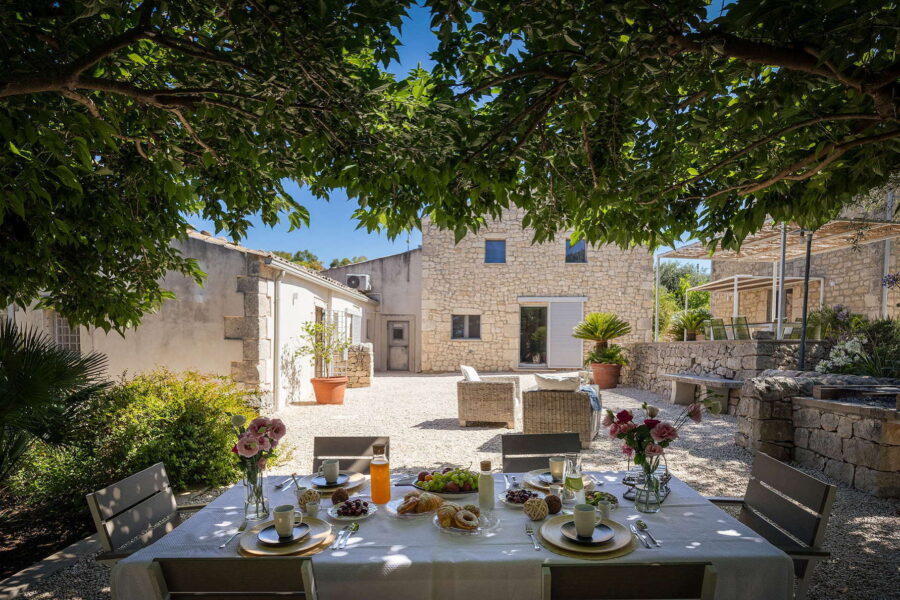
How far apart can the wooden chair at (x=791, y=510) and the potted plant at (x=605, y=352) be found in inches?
349

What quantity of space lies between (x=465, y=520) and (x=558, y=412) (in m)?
4.08

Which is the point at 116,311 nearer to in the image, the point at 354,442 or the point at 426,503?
the point at 354,442

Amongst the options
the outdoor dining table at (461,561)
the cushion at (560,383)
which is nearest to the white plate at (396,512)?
the outdoor dining table at (461,561)

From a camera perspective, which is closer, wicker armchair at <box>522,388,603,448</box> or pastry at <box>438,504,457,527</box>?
pastry at <box>438,504,457,527</box>

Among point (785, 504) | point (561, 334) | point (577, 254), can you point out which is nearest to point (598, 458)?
point (785, 504)

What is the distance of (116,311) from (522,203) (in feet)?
10.3

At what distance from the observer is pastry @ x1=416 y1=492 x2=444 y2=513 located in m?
2.04

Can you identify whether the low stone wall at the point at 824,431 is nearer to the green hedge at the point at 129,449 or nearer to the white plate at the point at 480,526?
the white plate at the point at 480,526

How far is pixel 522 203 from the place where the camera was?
2646 millimetres

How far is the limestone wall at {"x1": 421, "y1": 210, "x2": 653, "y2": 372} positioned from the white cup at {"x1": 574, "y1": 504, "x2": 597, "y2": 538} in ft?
40.2

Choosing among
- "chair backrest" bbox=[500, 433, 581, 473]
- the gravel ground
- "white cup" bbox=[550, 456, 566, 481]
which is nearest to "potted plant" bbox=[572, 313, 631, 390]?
the gravel ground

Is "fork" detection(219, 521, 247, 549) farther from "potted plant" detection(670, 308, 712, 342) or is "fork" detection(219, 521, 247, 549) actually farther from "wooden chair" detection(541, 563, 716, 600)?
"potted plant" detection(670, 308, 712, 342)

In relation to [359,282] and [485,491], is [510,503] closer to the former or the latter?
[485,491]

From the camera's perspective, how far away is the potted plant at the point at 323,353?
8.62 metres
